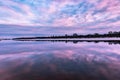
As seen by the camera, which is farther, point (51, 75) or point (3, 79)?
point (51, 75)

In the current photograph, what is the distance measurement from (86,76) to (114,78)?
1807mm

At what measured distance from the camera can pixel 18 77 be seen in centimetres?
1139

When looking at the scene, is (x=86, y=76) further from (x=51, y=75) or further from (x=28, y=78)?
(x=28, y=78)

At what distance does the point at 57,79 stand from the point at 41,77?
43.5 inches

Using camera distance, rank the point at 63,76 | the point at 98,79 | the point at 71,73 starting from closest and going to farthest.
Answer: the point at 98,79 < the point at 63,76 < the point at 71,73

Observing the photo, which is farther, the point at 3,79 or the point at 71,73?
the point at 71,73

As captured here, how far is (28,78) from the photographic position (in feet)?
36.2

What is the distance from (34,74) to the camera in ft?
39.8

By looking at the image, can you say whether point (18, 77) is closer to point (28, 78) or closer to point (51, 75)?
point (28, 78)

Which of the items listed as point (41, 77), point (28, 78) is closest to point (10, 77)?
point (28, 78)

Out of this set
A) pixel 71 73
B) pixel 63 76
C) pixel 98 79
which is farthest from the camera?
pixel 71 73

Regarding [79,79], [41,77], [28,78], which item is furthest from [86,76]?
[28,78]

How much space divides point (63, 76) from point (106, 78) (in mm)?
2788

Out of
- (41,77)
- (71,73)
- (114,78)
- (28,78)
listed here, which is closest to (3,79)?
(28,78)
